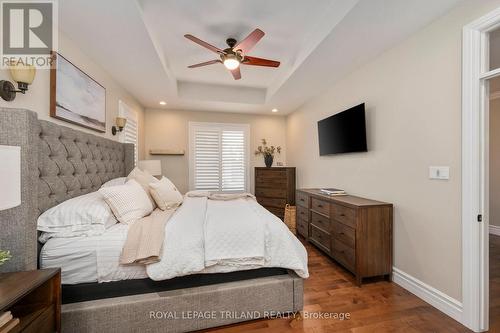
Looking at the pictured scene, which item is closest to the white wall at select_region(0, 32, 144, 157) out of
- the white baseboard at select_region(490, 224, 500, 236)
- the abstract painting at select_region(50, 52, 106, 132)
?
the abstract painting at select_region(50, 52, 106, 132)

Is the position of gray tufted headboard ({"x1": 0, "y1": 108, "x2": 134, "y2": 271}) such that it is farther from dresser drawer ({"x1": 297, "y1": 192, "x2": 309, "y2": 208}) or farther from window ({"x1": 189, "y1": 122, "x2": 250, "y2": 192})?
dresser drawer ({"x1": 297, "y1": 192, "x2": 309, "y2": 208})

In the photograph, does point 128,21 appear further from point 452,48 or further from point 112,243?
point 452,48

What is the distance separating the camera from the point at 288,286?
1.67m

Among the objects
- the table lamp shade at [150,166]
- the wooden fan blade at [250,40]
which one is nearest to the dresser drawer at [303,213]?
the wooden fan blade at [250,40]

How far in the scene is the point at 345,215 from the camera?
234 cm

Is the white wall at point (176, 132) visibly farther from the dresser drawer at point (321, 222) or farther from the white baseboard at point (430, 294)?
the white baseboard at point (430, 294)

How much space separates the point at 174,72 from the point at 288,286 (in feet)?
11.1

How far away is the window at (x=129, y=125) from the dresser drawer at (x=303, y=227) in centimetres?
309

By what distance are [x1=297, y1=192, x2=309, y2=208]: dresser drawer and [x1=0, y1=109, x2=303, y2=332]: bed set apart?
1625 mm

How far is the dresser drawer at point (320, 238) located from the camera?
8.83 feet

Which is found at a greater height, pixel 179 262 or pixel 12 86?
pixel 12 86

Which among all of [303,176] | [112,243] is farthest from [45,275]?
[303,176]

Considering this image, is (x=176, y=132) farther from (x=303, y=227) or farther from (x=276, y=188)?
(x=303, y=227)

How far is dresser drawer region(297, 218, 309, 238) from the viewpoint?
326 cm
